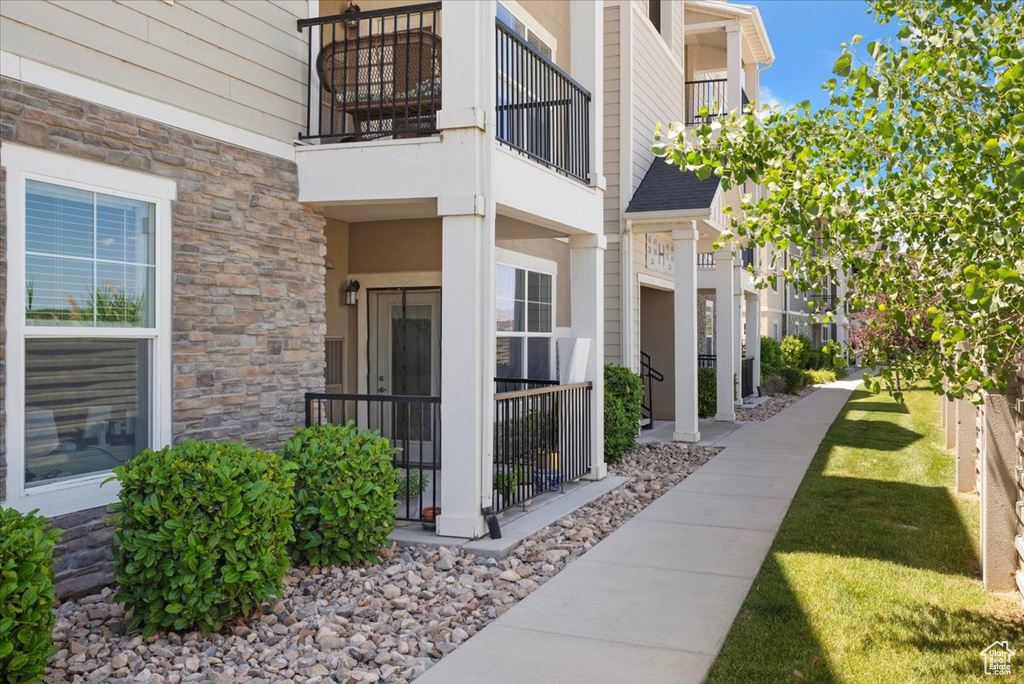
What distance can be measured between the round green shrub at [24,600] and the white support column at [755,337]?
19392 mm

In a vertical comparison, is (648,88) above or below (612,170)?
above

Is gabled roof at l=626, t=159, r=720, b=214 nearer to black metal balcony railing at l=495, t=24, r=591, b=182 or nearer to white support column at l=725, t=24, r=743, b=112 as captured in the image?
white support column at l=725, t=24, r=743, b=112

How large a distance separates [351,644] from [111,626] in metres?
1.41

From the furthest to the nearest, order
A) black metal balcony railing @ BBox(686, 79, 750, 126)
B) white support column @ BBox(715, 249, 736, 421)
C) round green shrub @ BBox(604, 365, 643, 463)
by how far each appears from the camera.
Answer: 1. black metal balcony railing @ BBox(686, 79, 750, 126)
2. white support column @ BBox(715, 249, 736, 421)
3. round green shrub @ BBox(604, 365, 643, 463)

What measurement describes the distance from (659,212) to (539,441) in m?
5.41

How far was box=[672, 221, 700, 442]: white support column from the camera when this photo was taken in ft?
42.2

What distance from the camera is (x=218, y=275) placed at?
20.7 feet

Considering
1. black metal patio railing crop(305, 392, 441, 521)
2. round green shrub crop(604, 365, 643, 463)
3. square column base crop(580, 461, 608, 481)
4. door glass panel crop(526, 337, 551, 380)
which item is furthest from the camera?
door glass panel crop(526, 337, 551, 380)

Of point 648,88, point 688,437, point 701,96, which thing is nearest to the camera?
point 688,437

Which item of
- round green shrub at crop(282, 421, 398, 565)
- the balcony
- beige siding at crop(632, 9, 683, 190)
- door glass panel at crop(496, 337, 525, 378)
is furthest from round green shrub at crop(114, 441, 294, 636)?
beige siding at crop(632, 9, 683, 190)

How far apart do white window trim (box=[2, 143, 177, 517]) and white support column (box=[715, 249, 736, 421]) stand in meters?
11.4

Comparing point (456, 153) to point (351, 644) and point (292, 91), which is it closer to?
point (292, 91)

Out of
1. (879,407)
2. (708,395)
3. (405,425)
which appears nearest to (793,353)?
(879,407)

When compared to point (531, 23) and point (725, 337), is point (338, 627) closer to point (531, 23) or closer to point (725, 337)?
point (531, 23)
